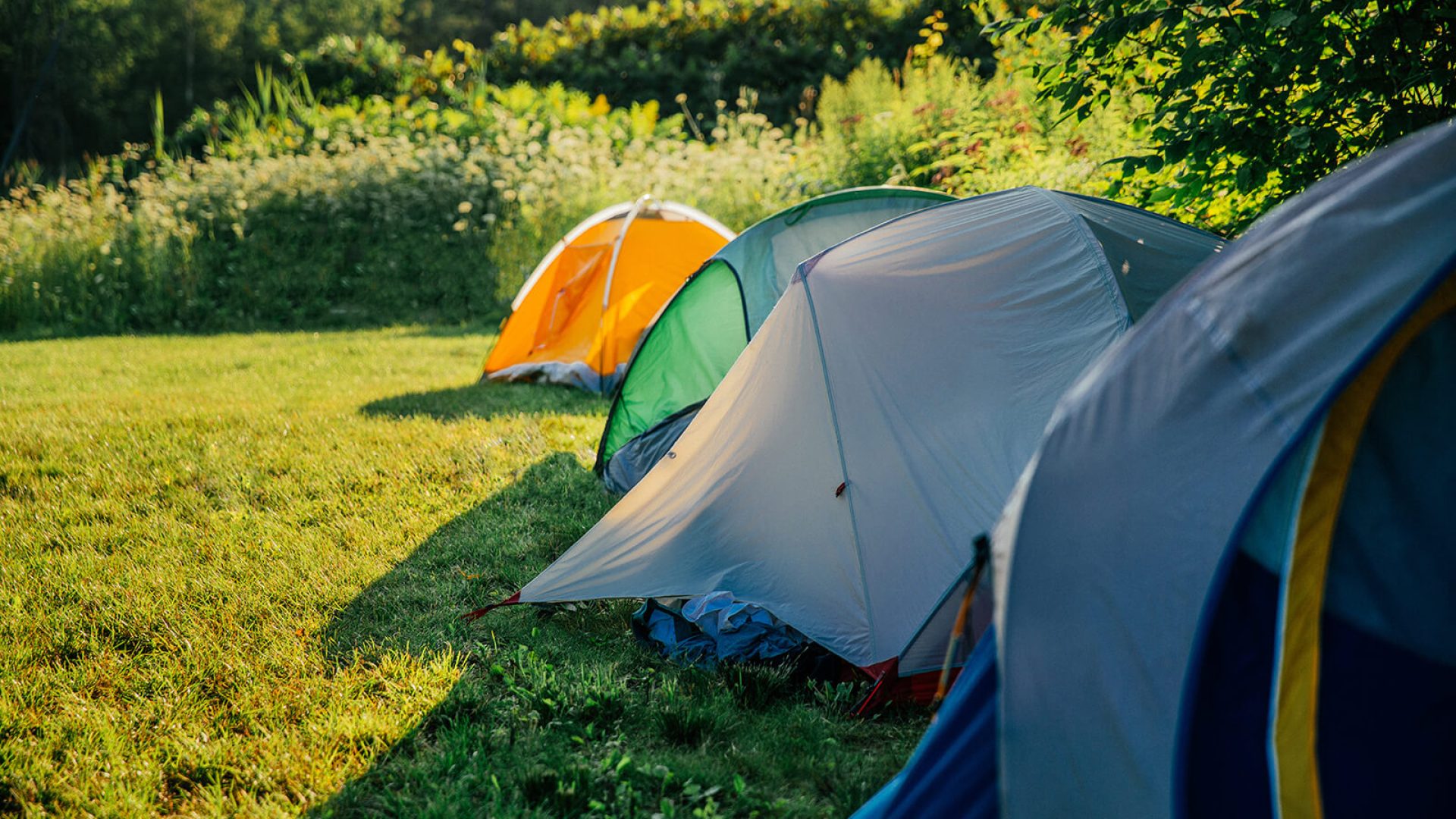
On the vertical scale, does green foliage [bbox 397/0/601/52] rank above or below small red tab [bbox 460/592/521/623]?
above

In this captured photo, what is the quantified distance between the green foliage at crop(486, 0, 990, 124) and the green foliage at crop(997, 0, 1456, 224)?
33.6ft

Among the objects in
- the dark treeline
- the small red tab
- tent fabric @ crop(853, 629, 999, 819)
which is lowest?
the small red tab

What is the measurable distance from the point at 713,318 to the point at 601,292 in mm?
2029

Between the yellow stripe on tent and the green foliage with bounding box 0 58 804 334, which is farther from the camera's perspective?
the green foliage with bounding box 0 58 804 334

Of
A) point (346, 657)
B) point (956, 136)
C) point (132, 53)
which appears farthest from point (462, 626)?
point (132, 53)

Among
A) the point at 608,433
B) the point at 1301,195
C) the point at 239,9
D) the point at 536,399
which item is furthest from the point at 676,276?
the point at 239,9

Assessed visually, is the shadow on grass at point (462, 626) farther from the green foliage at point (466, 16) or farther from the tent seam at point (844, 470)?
the green foliage at point (466, 16)

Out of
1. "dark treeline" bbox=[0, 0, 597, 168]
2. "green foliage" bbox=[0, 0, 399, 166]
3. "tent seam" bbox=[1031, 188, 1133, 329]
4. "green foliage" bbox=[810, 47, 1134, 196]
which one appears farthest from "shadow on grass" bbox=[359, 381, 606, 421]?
"green foliage" bbox=[0, 0, 399, 166]

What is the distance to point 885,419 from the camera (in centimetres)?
275

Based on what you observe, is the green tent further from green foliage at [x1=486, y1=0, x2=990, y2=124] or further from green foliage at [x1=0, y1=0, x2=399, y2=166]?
green foliage at [x1=0, y1=0, x2=399, y2=166]

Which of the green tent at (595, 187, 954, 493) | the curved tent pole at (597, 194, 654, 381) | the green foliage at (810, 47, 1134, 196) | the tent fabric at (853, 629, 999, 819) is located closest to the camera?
the tent fabric at (853, 629, 999, 819)

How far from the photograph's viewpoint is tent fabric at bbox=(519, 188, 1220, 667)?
2627 millimetres

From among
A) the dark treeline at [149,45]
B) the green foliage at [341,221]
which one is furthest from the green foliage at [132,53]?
the green foliage at [341,221]

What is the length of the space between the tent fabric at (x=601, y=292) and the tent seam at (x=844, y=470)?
344 cm
